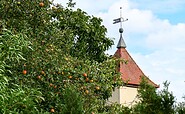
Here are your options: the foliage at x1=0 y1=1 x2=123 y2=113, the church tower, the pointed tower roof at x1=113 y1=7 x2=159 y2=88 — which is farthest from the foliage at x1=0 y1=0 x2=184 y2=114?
the pointed tower roof at x1=113 y1=7 x2=159 y2=88

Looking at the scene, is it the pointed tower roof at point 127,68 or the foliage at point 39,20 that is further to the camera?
the pointed tower roof at point 127,68

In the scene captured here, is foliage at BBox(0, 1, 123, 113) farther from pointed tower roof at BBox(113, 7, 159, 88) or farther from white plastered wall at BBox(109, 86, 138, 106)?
pointed tower roof at BBox(113, 7, 159, 88)

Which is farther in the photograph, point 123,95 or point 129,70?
point 129,70

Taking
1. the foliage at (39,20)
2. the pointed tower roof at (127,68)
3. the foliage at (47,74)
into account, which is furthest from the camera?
the pointed tower roof at (127,68)

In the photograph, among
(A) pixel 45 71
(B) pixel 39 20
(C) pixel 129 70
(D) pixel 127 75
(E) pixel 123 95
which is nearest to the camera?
(A) pixel 45 71

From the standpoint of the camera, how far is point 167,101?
8.44 meters

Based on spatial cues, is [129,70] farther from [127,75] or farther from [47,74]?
[47,74]

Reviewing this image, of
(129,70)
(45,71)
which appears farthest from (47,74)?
(129,70)

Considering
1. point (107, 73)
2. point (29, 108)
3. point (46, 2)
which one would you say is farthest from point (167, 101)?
point (29, 108)

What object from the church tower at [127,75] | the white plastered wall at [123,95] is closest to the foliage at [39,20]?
the white plastered wall at [123,95]

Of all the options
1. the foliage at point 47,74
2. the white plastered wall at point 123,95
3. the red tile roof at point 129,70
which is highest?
the red tile roof at point 129,70

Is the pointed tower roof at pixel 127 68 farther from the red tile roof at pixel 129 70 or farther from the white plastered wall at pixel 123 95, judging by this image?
the white plastered wall at pixel 123 95

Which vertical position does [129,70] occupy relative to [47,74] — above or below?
above

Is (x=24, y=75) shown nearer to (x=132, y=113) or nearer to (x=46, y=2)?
(x=46, y=2)
